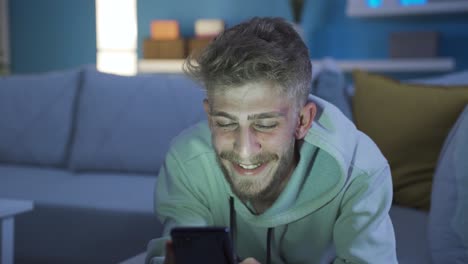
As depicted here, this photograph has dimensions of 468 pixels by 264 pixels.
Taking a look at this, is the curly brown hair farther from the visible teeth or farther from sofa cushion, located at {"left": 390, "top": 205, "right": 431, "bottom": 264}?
sofa cushion, located at {"left": 390, "top": 205, "right": 431, "bottom": 264}

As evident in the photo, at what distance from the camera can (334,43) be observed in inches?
180

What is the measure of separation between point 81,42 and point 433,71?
3023 mm

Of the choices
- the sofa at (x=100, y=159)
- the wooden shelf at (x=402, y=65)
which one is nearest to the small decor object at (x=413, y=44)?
the wooden shelf at (x=402, y=65)

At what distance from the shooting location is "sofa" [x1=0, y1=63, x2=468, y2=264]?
1902 mm

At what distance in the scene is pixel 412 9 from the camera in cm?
407

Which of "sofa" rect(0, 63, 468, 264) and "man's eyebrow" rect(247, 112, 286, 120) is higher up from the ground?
"man's eyebrow" rect(247, 112, 286, 120)

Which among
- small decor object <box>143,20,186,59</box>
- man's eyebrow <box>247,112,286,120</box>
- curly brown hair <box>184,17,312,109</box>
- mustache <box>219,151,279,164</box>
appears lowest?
small decor object <box>143,20,186,59</box>

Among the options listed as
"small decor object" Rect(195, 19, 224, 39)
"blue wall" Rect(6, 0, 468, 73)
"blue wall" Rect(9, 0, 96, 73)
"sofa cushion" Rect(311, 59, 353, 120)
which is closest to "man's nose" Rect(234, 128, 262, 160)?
"sofa cushion" Rect(311, 59, 353, 120)

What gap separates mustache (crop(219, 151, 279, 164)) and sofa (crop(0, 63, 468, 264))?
587mm

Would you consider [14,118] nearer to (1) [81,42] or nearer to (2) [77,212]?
(2) [77,212]

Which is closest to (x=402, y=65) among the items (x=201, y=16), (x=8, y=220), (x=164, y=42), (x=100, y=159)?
(x=201, y=16)

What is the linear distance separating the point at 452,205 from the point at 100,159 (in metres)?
1.44

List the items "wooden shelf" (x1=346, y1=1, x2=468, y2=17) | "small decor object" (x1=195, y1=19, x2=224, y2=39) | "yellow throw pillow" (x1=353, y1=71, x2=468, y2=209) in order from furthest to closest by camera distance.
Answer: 1. "small decor object" (x1=195, y1=19, x2=224, y2=39)
2. "wooden shelf" (x1=346, y1=1, x2=468, y2=17)
3. "yellow throw pillow" (x1=353, y1=71, x2=468, y2=209)

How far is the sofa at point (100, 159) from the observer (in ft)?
6.24
